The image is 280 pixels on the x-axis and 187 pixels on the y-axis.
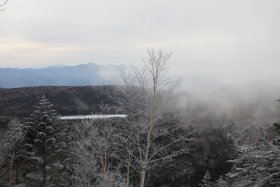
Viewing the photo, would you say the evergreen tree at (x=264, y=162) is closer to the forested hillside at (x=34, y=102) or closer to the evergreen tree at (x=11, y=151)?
the evergreen tree at (x=11, y=151)

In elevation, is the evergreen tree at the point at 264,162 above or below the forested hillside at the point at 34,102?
above

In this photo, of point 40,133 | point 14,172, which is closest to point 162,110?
point 40,133

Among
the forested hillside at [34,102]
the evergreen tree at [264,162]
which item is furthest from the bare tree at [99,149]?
the forested hillside at [34,102]

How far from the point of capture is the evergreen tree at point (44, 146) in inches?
1093

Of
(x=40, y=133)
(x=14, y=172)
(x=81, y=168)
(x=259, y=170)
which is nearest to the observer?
(x=259, y=170)

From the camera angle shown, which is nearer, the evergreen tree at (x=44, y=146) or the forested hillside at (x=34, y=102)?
the evergreen tree at (x=44, y=146)

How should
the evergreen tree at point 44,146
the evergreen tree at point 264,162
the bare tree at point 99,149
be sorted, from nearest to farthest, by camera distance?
the evergreen tree at point 264,162
the bare tree at point 99,149
the evergreen tree at point 44,146

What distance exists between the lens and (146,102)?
51.5ft

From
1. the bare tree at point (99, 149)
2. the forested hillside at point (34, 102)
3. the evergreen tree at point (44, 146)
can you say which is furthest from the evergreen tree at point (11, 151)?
the forested hillside at point (34, 102)

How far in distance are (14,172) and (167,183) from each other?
275 feet

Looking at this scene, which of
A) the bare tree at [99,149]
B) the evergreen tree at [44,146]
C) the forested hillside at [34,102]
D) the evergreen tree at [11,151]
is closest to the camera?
the bare tree at [99,149]

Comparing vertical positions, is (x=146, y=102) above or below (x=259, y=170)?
above

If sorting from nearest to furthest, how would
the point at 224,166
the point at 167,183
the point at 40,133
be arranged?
the point at 40,133 → the point at 167,183 → the point at 224,166

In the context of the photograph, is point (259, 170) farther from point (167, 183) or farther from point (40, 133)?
point (167, 183)
